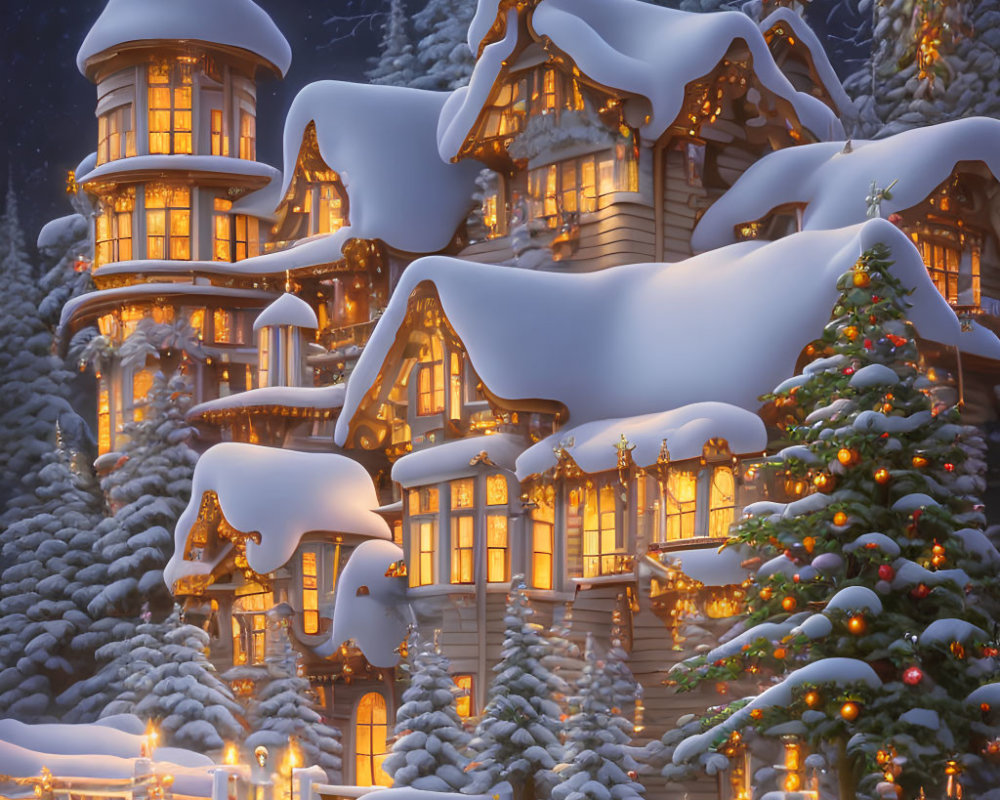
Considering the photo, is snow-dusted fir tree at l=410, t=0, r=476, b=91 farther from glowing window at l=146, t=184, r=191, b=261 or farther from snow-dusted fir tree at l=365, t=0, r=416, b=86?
glowing window at l=146, t=184, r=191, b=261

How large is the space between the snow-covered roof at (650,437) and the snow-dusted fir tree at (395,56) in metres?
27.9

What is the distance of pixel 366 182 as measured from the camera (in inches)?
2028

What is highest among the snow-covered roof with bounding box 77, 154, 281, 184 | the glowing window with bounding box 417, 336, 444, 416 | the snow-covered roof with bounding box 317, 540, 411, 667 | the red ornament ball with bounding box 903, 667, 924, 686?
the snow-covered roof with bounding box 77, 154, 281, 184

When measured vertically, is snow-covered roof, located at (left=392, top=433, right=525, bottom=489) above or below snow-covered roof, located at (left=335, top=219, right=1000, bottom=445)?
below

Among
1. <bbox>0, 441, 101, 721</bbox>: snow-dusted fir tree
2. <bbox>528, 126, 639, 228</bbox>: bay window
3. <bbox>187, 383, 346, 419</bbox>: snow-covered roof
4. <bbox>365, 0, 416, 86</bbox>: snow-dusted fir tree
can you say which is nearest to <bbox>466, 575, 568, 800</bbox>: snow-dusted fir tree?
<bbox>528, 126, 639, 228</bbox>: bay window

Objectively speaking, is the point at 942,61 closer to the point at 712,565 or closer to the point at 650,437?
the point at 650,437

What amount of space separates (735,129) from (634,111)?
3399 millimetres

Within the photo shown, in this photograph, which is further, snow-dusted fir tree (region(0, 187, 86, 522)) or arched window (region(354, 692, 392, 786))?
snow-dusted fir tree (region(0, 187, 86, 522))

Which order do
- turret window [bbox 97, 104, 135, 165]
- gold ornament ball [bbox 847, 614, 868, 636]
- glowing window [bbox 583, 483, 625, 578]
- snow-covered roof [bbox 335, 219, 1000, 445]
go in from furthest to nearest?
turret window [bbox 97, 104, 135, 165] → glowing window [bbox 583, 483, 625, 578] → snow-covered roof [bbox 335, 219, 1000, 445] → gold ornament ball [bbox 847, 614, 868, 636]

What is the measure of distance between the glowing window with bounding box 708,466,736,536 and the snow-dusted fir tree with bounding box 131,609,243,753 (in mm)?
13483

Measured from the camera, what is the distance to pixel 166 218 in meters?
56.8

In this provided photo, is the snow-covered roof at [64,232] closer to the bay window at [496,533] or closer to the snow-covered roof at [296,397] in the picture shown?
the snow-covered roof at [296,397]

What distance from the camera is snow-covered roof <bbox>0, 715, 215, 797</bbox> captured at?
1567 inches

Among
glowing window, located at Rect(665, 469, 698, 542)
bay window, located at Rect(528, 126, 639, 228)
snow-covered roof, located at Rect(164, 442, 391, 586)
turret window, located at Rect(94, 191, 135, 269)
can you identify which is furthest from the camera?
turret window, located at Rect(94, 191, 135, 269)
